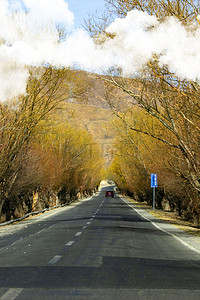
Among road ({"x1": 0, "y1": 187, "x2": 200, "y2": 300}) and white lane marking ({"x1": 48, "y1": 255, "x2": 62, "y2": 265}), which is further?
white lane marking ({"x1": 48, "y1": 255, "x2": 62, "y2": 265})

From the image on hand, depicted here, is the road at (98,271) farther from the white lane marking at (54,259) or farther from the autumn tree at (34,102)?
the autumn tree at (34,102)

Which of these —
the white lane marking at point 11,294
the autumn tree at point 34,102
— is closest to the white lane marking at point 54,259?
the white lane marking at point 11,294

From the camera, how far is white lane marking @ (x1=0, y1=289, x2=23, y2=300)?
19.4ft

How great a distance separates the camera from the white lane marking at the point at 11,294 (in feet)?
19.4

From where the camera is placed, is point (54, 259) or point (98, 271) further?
point (54, 259)

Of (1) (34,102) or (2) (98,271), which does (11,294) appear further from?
(1) (34,102)

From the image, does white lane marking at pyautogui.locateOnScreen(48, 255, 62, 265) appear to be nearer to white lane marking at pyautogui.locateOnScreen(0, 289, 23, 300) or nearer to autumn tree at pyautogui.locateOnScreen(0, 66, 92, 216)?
white lane marking at pyautogui.locateOnScreen(0, 289, 23, 300)

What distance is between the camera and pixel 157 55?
43.8 ft

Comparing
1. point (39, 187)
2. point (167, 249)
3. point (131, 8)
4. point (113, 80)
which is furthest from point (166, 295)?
point (39, 187)

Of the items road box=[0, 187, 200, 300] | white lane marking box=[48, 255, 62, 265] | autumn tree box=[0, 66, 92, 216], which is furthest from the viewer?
autumn tree box=[0, 66, 92, 216]

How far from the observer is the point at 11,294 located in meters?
6.16

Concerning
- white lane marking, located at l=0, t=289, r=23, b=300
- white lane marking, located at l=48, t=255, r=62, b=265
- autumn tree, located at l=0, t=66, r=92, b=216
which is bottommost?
white lane marking, located at l=48, t=255, r=62, b=265

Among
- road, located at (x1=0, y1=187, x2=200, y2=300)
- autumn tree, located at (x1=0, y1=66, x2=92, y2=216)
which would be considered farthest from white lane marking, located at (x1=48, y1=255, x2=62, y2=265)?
autumn tree, located at (x1=0, y1=66, x2=92, y2=216)

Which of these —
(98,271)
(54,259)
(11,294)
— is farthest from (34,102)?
(11,294)
